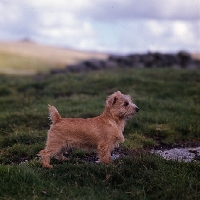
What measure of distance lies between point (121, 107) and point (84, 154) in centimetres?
176

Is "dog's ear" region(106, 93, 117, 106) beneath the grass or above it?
above

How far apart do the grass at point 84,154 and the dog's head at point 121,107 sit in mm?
859

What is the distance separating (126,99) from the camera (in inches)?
373

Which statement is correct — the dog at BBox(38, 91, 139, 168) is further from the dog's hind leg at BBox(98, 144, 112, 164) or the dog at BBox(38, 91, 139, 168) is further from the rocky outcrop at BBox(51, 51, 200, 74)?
the rocky outcrop at BBox(51, 51, 200, 74)

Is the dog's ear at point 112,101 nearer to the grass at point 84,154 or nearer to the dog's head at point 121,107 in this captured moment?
the dog's head at point 121,107

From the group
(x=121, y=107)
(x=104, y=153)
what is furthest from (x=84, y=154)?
(x=121, y=107)

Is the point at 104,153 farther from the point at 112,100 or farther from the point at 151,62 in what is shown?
the point at 151,62

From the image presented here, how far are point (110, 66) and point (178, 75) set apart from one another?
1533cm

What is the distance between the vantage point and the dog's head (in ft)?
31.0

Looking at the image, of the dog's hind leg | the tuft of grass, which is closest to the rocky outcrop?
the tuft of grass

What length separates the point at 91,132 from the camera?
9242 millimetres

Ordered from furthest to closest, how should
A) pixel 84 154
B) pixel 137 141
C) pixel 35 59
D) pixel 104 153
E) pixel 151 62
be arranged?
pixel 35 59 → pixel 151 62 → pixel 137 141 → pixel 84 154 → pixel 104 153

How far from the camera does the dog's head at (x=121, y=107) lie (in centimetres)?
946

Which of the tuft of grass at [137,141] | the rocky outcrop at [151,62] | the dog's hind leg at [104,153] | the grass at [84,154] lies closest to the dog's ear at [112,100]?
the dog's hind leg at [104,153]
